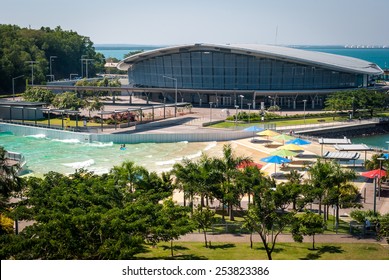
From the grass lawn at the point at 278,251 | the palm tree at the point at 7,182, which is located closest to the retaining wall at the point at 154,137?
the palm tree at the point at 7,182

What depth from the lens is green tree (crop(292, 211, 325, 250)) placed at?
86.3 ft

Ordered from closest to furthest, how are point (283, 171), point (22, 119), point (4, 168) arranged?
point (4, 168) → point (283, 171) → point (22, 119)

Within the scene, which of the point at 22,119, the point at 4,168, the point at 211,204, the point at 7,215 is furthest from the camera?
the point at 22,119

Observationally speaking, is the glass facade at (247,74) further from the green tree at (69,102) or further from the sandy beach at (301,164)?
the sandy beach at (301,164)

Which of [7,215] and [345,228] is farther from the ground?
[7,215]

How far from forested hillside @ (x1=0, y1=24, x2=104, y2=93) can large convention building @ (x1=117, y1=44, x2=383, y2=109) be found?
2598 centimetres

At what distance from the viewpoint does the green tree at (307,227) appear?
26297 mm

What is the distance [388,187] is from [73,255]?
26767 millimetres

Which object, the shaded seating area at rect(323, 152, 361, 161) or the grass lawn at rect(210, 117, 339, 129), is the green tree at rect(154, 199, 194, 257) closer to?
the shaded seating area at rect(323, 152, 361, 161)

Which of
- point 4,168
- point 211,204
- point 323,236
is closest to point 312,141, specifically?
point 211,204

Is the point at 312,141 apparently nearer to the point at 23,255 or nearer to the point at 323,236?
the point at 323,236

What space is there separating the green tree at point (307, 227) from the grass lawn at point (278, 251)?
29.8 inches

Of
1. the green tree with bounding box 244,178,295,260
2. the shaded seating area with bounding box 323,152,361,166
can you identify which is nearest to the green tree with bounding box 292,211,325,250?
the green tree with bounding box 244,178,295,260

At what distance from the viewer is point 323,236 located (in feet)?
95.7
